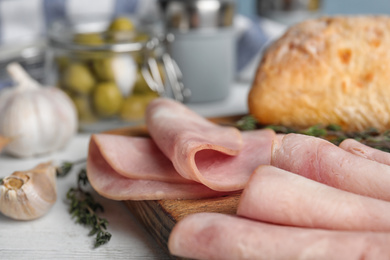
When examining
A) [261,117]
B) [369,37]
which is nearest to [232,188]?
[261,117]

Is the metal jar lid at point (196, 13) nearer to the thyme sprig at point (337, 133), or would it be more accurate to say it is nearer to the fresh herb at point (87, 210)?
the thyme sprig at point (337, 133)

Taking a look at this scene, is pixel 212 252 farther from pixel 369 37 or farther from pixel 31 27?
pixel 31 27

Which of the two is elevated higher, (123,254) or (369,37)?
(369,37)

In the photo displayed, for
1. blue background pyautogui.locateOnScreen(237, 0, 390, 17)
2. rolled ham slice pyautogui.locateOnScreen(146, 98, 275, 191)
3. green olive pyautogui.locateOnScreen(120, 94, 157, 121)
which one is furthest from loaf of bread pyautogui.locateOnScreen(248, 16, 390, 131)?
blue background pyautogui.locateOnScreen(237, 0, 390, 17)

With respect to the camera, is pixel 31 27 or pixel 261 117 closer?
pixel 261 117

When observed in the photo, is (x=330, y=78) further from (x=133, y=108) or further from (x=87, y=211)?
(x=87, y=211)
